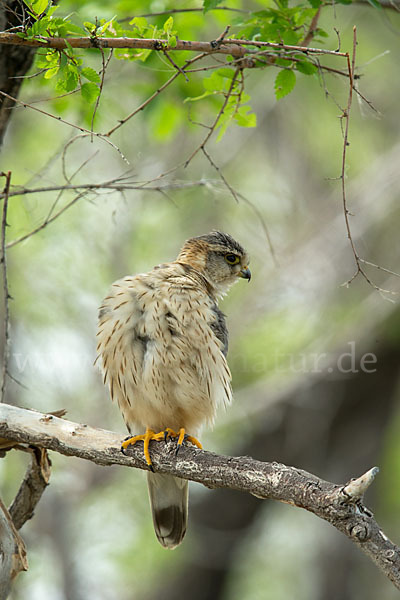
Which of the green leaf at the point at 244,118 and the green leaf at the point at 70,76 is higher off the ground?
the green leaf at the point at 244,118

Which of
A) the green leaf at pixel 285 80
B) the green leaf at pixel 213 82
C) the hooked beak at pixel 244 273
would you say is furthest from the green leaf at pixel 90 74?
the hooked beak at pixel 244 273

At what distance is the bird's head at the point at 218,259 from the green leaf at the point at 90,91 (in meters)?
1.78

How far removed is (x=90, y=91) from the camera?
3135mm

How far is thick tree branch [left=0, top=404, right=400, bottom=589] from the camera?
246 centimetres

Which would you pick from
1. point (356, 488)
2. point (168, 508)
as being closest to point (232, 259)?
point (168, 508)

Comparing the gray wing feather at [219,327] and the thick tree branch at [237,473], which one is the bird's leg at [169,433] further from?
the gray wing feather at [219,327]

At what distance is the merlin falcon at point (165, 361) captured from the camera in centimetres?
388

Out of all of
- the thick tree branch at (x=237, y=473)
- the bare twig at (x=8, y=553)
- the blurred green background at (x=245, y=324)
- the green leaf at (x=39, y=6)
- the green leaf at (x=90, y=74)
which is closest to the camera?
the thick tree branch at (x=237, y=473)

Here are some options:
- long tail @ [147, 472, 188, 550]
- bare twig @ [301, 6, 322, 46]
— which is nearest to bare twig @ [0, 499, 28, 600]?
long tail @ [147, 472, 188, 550]

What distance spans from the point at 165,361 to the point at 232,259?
131 cm

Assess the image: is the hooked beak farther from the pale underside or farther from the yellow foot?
the yellow foot

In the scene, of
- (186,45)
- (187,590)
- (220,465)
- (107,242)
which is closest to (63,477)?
(187,590)

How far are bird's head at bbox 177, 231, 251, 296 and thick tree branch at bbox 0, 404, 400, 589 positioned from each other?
1607 mm

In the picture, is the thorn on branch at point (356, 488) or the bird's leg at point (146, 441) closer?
the thorn on branch at point (356, 488)
